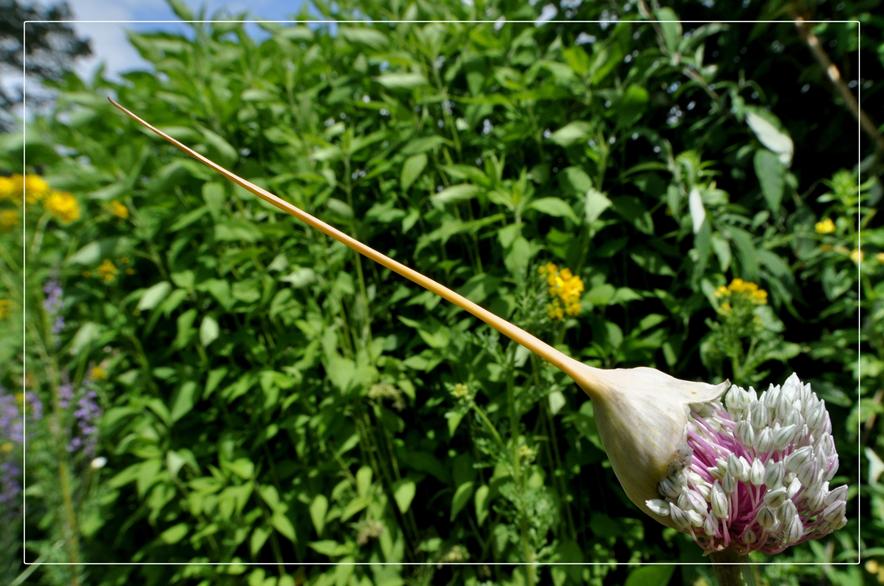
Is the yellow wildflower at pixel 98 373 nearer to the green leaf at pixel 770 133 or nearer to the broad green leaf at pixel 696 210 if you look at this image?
the broad green leaf at pixel 696 210

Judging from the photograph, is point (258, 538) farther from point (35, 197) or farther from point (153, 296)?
point (35, 197)

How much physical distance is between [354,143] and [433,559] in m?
0.70

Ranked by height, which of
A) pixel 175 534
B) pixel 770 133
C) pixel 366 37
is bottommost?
pixel 175 534

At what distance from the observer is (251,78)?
104 centimetres

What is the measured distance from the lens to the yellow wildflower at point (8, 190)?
98cm

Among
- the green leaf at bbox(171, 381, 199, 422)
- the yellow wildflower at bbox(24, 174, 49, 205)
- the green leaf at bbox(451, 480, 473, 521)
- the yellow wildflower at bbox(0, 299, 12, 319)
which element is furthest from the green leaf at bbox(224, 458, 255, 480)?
the yellow wildflower at bbox(24, 174, 49, 205)

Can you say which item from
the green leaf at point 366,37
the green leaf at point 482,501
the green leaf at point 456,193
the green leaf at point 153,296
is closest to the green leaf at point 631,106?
the green leaf at point 456,193

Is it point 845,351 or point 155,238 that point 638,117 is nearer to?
point 845,351

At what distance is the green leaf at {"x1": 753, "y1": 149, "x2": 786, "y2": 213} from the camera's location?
90 cm

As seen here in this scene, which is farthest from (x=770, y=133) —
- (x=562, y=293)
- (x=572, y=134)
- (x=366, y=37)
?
(x=366, y=37)

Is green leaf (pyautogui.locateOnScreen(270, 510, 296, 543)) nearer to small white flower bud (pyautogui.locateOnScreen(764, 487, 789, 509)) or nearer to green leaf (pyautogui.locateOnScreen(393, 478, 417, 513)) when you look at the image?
green leaf (pyautogui.locateOnScreen(393, 478, 417, 513))

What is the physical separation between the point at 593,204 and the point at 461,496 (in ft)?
1.59

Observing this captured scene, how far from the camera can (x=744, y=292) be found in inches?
32.6

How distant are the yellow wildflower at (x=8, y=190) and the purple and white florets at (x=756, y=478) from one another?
3.66ft
